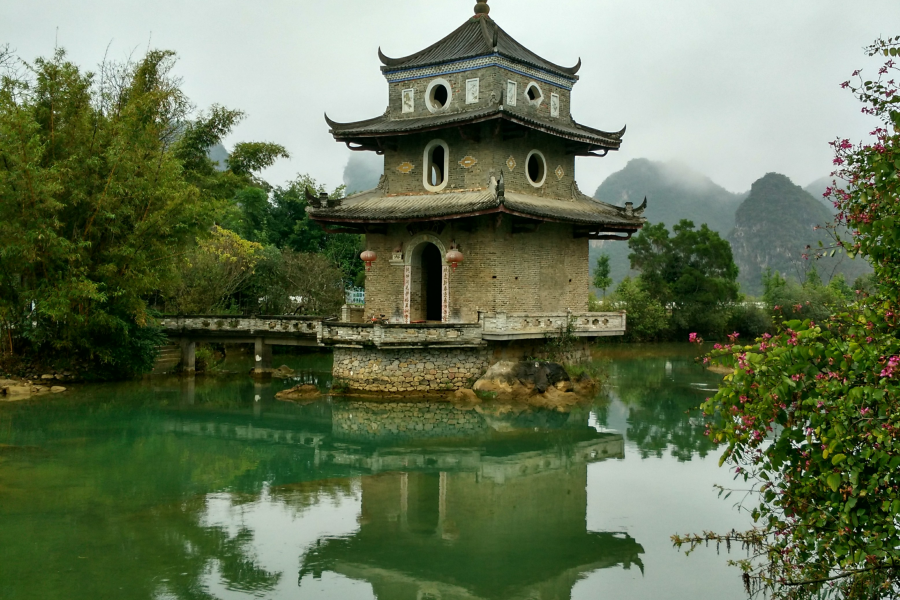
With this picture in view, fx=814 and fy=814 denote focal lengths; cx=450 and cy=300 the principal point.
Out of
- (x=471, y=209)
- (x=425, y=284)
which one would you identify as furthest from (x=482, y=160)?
(x=425, y=284)

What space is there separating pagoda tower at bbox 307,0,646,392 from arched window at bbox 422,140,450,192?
40 millimetres

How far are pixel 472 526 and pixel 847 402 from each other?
6225 millimetres

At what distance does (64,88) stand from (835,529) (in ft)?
70.3

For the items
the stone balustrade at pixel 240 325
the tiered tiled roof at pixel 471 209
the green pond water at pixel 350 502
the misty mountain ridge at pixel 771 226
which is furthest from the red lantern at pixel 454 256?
the misty mountain ridge at pixel 771 226

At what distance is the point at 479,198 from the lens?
69.7ft

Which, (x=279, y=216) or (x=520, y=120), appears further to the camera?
(x=279, y=216)

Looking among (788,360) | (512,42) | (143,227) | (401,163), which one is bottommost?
(788,360)

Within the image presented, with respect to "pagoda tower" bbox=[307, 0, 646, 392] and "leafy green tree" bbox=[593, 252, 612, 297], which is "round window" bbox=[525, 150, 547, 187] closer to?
"pagoda tower" bbox=[307, 0, 646, 392]

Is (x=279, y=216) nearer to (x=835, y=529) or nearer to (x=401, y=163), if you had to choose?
(x=401, y=163)

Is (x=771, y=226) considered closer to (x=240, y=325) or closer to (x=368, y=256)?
(x=368, y=256)

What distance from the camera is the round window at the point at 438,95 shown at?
74.8 feet

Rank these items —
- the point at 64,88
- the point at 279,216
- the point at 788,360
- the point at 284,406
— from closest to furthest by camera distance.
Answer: the point at 788,360 < the point at 284,406 < the point at 64,88 < the point at 279,216

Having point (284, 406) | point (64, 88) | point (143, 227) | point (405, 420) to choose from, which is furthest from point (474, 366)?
point (64, 88)

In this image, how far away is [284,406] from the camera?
1986cm
